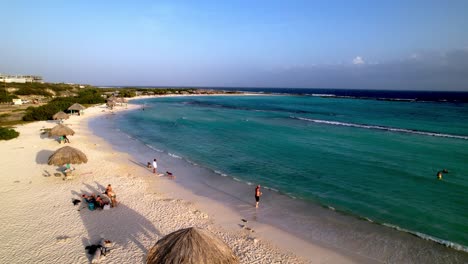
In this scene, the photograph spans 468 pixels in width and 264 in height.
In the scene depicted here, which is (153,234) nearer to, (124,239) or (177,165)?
(124,239)

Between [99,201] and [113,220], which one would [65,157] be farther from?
[113,220]

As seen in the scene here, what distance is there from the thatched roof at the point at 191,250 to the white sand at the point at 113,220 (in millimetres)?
2082

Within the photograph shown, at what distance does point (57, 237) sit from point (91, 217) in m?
1.57

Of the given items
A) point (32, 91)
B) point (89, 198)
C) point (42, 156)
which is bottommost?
point (89, 198)

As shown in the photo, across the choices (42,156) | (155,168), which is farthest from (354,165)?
(42,156)

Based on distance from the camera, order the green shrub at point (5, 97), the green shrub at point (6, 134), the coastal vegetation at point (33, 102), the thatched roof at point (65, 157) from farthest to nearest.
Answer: the green shrub at point (5, 97) → the coastal vegetation at point (33, 102) → the green shrub at point (6, 134) → the thatched roof at point (65, 157)

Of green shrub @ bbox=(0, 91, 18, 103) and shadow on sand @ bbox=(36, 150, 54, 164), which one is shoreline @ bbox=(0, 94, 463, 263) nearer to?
shadow on sand @ bbox=(36, 150, 54, 164)

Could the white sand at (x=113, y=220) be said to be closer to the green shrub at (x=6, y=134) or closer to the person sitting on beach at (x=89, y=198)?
the person sitting on beach at (x=89, y=198)

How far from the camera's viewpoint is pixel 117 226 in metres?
10.5

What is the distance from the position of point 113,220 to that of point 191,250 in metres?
5.87

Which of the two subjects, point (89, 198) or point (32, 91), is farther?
point (32, 91)

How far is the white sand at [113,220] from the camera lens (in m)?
8.91

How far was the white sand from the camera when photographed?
29.2 ft

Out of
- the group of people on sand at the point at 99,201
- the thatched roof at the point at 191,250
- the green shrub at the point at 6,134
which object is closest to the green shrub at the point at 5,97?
the green shrub at the point at 6,134
